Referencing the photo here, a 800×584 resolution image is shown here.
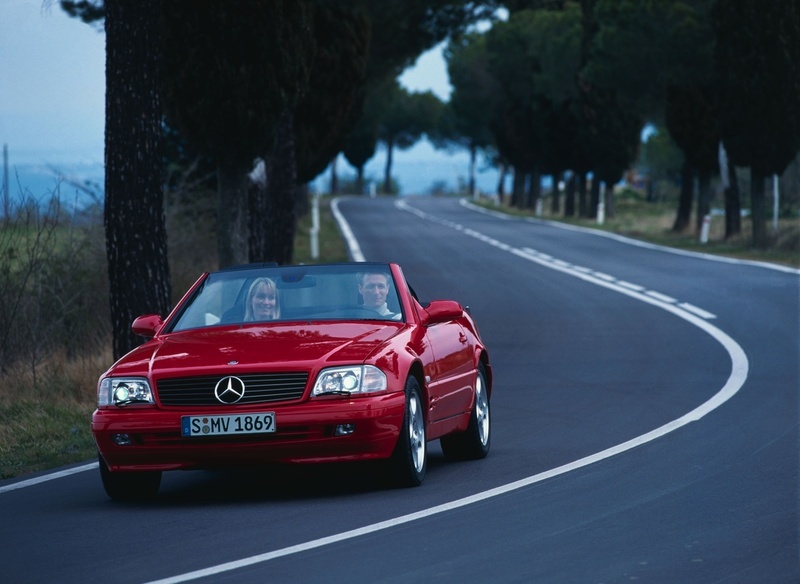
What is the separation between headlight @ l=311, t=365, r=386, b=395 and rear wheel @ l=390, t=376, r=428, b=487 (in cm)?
28

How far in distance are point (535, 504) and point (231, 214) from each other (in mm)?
16527

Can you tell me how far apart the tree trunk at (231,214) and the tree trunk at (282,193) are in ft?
16.1

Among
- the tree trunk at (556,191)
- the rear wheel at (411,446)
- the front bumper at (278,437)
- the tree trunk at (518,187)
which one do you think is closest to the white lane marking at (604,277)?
the rear wheel at (411,446)

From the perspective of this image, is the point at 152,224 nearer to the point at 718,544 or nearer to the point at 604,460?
the point at 604,460

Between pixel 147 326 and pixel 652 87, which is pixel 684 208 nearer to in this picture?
pixel 652 87

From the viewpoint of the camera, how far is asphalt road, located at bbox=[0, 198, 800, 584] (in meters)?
6.90

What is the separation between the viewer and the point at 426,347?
995 centimetres

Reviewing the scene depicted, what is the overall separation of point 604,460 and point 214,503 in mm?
2679

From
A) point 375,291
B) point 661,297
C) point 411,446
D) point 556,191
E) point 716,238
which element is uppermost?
point 375,291

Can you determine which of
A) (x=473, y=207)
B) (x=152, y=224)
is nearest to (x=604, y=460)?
(x=152, y=224)

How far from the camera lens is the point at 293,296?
33.3 feet

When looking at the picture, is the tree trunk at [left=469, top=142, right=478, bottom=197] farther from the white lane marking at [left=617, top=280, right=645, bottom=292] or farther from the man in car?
the man in car

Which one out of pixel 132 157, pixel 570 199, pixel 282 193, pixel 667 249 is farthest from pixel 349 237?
pixel 132 157

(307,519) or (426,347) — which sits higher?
(426,347)
